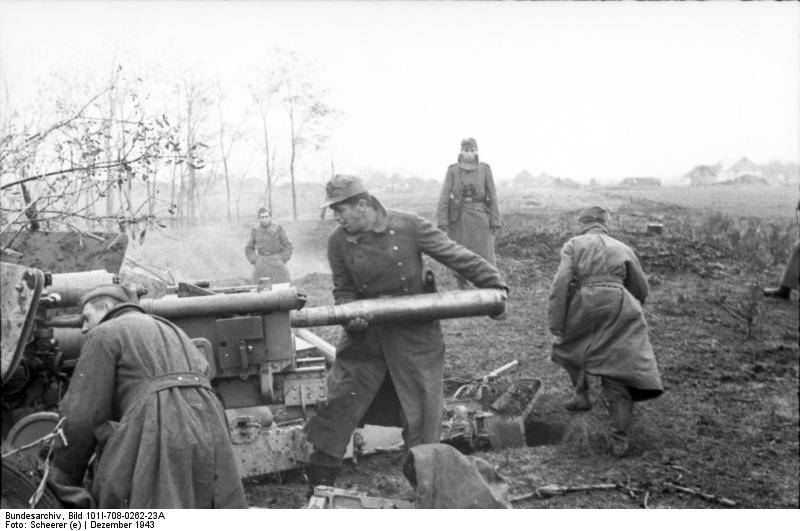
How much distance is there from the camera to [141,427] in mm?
3014

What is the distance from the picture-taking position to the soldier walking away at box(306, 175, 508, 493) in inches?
184

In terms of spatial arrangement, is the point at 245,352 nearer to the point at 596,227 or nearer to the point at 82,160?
the point at 82,160

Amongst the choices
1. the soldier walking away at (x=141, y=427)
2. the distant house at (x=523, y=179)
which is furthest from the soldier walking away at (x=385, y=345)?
the distant house at (x=523, y=179)

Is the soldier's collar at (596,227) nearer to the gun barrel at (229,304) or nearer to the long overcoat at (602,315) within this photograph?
the long overcoat at (602,315)

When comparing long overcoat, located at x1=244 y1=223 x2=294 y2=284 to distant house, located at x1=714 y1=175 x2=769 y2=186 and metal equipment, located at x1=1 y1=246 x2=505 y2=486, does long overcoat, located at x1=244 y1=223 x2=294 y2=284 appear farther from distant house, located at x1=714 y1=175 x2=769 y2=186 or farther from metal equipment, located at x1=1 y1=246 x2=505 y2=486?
distant house, located at x1=714 y1=175 x2=769 y2=186

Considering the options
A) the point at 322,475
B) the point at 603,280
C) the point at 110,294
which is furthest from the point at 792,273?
the point at 110,294

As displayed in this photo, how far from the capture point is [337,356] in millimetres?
4820

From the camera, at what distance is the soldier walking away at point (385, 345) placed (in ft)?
15.3

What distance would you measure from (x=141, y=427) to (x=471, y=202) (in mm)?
6671

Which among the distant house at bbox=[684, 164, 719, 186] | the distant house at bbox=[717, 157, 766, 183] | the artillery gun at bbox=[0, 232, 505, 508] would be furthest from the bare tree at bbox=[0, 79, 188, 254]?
the distant house at bbox=[717, 157, 766, 183]

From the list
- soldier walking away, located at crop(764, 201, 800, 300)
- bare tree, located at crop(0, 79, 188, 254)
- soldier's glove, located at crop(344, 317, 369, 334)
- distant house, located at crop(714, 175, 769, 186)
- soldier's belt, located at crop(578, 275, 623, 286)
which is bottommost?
soldier walking away, located at crop(764, 201, 800, 300)

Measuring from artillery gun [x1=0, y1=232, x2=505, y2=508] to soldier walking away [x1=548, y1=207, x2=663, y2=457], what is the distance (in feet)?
3.92

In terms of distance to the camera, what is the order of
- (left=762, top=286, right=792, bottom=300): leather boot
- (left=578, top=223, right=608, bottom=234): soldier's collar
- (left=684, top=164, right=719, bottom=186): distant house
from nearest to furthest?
(left=578, top=223, right=608, bottom=234): soldier's collar, (left=762, top=286, right=792, bottom=300): leather boot, (left=684, top=164, right=719, bottom=186): distant house

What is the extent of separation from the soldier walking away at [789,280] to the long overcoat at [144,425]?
8803 millimetres
